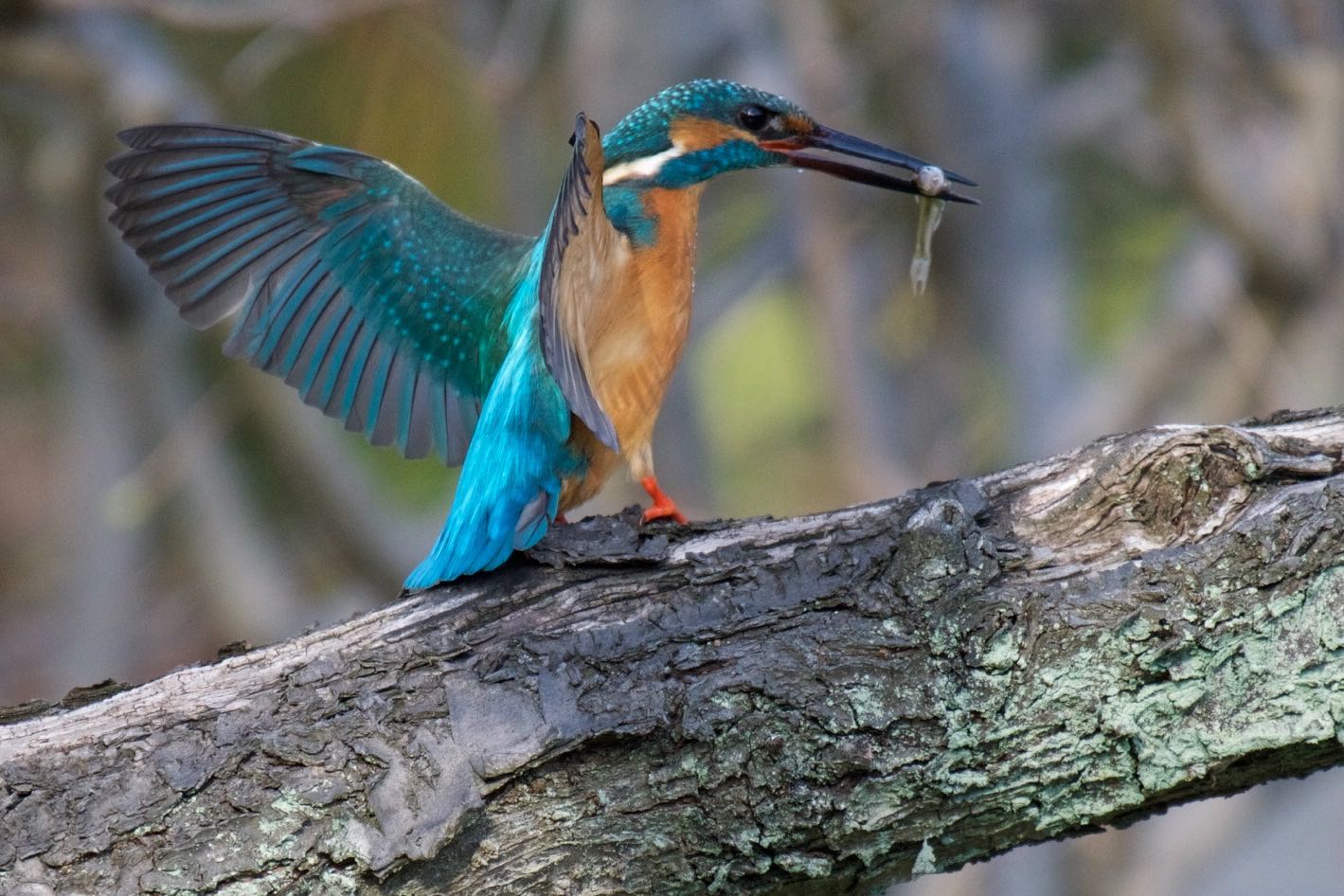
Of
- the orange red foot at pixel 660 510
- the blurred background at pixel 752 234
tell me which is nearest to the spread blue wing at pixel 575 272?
the orange red foot at pixel 660 510

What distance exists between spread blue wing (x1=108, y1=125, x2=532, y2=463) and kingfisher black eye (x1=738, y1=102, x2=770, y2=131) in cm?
54

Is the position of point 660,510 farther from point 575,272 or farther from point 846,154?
point 846,154

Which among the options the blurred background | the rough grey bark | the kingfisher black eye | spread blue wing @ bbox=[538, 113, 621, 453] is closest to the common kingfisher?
the kingfisher black eye

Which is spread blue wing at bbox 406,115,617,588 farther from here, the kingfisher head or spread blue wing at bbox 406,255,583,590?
the kingfisher head

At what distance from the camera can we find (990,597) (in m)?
2.25

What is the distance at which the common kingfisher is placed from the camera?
125 inches

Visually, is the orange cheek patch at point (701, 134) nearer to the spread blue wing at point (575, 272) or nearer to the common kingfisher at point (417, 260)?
the common kingfisher at point (417, 260)

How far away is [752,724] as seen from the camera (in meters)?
2.17

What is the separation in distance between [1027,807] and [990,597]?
0.30 m

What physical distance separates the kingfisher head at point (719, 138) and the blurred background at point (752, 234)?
6.61 ft

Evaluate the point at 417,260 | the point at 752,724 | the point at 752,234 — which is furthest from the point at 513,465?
the point at 752,234

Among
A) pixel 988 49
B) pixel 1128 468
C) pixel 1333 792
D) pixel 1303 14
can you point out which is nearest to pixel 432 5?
pixel 988 49

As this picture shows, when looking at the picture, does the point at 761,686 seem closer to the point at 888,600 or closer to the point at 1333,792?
the point at 888,600

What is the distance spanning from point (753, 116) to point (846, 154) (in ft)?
0.71
